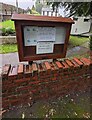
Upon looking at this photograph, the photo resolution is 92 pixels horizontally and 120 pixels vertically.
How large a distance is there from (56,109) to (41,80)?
1.87 ft

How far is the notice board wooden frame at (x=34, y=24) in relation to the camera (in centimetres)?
231

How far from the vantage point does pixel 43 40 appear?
262cm

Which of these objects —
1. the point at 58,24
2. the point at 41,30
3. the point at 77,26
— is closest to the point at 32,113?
the point at 41,30

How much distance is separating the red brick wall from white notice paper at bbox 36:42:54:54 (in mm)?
289

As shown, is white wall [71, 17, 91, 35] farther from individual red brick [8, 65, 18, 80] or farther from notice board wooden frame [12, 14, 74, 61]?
individual red brick [8, 65, 18, 80]

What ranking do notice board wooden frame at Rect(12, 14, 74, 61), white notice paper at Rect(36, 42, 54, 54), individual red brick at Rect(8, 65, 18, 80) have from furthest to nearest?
white notice paper at Rect(36, 42, 54, 54) < notice board wooden frame at Rect(12, 14, 74, 61) < individual red brick at Rect(8, 65, 18, 80)

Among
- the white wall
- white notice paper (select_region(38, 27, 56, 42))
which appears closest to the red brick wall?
white notice paper (select_region(38, 27, 56, 42))

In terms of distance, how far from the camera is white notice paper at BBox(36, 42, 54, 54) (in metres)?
2.65

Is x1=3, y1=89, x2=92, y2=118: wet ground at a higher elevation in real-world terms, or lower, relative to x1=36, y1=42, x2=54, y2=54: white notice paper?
lower

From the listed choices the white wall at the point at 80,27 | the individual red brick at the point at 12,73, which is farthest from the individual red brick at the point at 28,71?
the white wall at the point at 80,27

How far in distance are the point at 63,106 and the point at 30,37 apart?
138cm

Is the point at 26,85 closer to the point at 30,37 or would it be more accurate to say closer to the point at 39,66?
the point at 39,66

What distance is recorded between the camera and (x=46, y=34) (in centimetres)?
260

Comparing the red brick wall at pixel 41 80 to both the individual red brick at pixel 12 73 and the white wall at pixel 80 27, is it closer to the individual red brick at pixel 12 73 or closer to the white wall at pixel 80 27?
the individual red brick at pixel 12 73
